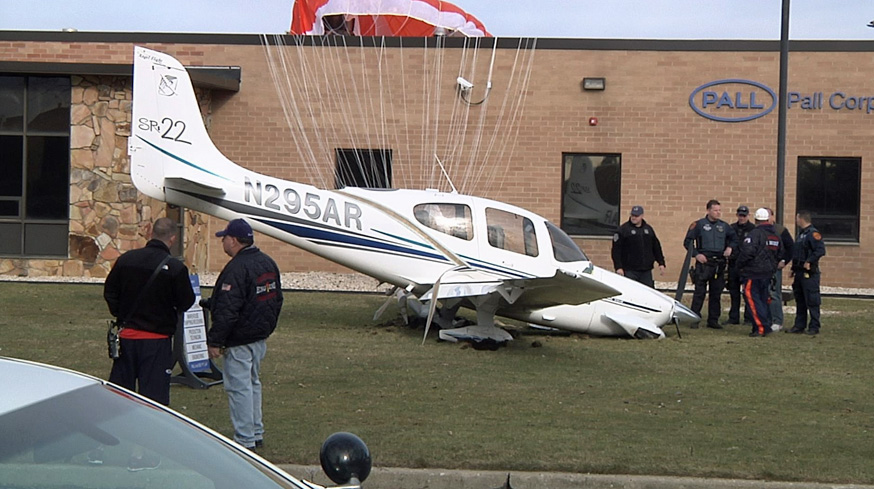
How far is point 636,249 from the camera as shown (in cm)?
1794

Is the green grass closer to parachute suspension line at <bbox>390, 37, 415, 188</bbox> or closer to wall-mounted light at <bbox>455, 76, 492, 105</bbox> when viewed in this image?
parachute suspension line at <bbox>390, 37, 415, 188</bbox>

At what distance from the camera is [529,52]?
2528 centimetres

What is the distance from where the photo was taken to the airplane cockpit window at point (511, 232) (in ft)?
51.4

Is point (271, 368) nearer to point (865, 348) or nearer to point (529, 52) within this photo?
point (865, 348)

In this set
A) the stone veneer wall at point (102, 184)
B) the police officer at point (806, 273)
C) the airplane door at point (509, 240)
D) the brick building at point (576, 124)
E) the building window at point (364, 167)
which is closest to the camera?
the airplane door at point (509, 240)

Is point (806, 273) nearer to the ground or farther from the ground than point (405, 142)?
nearer to the ground

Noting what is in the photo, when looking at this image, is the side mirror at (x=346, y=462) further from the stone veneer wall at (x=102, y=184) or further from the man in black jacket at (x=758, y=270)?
the stone veneer wall at (x=102, y=184)

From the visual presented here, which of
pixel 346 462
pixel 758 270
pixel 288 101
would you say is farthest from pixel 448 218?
pixel 346 462

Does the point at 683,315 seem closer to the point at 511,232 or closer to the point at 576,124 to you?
the point at 511,232

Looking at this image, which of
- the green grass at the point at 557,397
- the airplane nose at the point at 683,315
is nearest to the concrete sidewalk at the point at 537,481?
the green grass at the point at 557,397

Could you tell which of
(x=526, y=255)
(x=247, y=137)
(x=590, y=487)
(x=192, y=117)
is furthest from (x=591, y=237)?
(x=590, y=487)

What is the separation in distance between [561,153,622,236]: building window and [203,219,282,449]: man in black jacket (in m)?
17.4

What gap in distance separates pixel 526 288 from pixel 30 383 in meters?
11.0

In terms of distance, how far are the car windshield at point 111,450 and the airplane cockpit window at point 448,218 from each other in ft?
38.0
